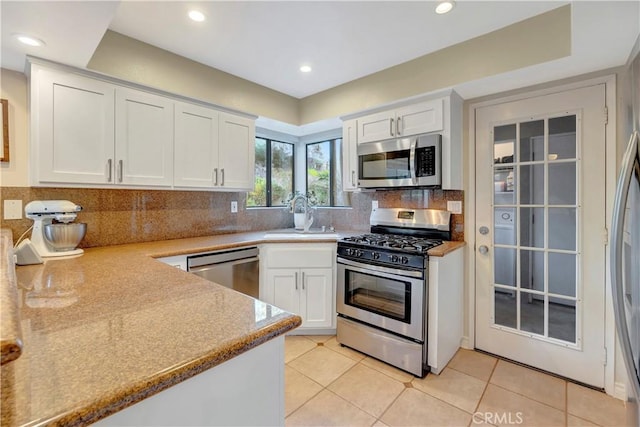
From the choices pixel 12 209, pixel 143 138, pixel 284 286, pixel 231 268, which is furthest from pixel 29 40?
pixel 284 286

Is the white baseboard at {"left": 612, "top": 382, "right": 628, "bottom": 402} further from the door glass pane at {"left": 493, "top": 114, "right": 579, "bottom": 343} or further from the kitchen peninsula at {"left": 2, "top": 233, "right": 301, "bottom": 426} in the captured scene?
the kitchen peninsula at {"left": 2, "top": 233, "right": 301, "bottom": 426}

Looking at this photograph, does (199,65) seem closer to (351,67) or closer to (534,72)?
(351,67)

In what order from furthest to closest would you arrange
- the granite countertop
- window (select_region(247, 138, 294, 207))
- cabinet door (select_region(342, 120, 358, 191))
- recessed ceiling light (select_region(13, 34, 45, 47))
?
window (select_region(247, 138, 294, 207)) < cabinet door (select_region(342, 120, 358, 191)) < recessed ceiling light (select_region(13, 34, 45, 47)) < the granite countertop

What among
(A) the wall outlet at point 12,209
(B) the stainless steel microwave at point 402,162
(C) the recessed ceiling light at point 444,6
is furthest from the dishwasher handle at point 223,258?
(C) the recessed ceiling light at point 444,6

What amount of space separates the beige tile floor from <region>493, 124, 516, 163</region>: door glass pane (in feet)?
5.32

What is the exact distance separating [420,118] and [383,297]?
4.94 ft

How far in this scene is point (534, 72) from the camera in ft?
6.40

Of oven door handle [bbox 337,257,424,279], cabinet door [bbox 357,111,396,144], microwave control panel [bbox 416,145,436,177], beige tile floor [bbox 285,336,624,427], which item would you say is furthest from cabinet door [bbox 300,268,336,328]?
cabinet door [bbox 357,111,396,144]

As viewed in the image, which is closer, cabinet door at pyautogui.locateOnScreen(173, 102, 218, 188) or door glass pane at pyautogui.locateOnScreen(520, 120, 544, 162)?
door glass pane at pyautogui.locateOnScreen(520, 120, 544, 162)

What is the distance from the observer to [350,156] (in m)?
2.90

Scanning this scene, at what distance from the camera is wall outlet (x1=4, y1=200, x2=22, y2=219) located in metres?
1.85

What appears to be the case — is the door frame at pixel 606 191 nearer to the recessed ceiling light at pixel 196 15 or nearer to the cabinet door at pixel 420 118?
the cabinet door at pixel 420 118

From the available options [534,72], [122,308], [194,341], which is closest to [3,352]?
[194,341]

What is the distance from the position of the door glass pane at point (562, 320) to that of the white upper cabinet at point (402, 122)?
1.58 metres
